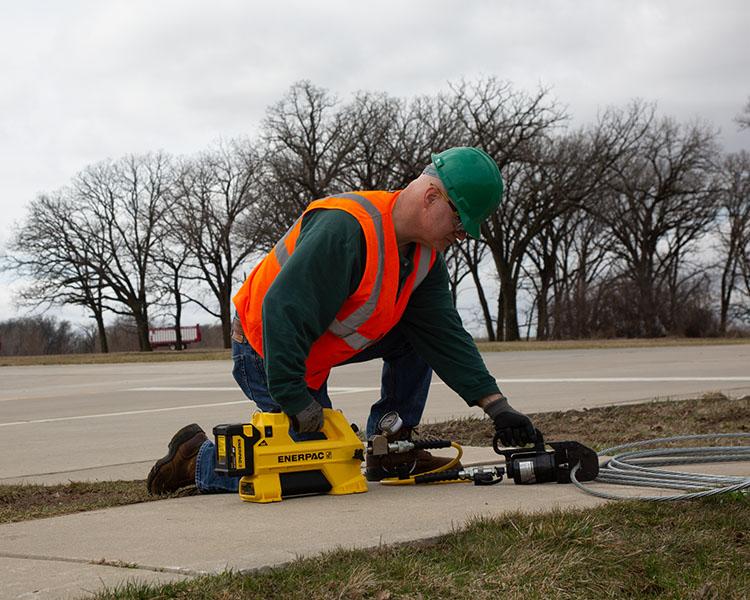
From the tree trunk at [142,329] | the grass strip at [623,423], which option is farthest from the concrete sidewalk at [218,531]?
the tree trunk at [142,329]

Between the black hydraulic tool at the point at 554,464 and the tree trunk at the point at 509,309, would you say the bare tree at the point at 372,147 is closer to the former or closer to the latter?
the tree trunk at the point at 509,309

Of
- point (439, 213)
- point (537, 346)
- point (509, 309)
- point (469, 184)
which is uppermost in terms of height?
point (509, 309)

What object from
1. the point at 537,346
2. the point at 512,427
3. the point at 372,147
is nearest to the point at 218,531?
the point at 512,427

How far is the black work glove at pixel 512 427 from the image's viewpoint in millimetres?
4285

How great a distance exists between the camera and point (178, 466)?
4531 millimetres

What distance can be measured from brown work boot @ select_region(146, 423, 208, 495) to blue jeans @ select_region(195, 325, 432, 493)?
6 centimetres

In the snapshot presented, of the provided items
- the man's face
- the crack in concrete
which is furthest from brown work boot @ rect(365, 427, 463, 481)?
the crack in concrete

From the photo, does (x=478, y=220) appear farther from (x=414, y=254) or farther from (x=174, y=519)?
(x=174, y=519)

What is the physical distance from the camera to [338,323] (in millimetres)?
4152

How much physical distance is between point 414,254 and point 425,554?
1.64 m

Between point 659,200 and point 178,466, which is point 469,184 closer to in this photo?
point 178,466

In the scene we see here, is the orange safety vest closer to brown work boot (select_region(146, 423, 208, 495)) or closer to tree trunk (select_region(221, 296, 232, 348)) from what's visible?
brown work boot (select_region(146, 423, 208, 495))

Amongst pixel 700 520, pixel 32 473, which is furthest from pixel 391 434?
pixel 32 473

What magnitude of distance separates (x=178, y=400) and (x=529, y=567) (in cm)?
823
